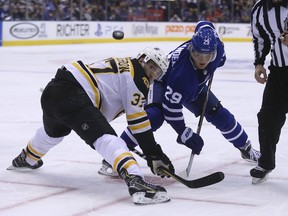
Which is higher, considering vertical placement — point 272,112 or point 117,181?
point 272,112

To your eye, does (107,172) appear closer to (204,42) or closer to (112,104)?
(112,104)

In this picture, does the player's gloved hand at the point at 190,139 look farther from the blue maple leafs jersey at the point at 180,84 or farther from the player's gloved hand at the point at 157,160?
the player's gloved hand at the point at 157,160

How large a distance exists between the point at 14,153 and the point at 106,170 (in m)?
0.93

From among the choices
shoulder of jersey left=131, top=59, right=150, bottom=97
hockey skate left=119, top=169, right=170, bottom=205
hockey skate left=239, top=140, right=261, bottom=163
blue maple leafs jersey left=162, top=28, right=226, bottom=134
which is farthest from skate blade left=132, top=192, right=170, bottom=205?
hockey skate left=239, top=140, right=261, bottom=163

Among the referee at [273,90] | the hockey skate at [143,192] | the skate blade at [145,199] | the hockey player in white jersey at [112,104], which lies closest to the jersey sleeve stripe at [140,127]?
the hockey player in white jersey at [112,104]

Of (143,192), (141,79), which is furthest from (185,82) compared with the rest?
(143,192)

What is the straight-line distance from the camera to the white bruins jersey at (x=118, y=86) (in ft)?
11.6

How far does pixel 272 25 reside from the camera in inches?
154

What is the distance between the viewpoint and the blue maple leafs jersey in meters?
3.91

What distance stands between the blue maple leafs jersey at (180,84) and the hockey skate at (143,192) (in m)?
0.62

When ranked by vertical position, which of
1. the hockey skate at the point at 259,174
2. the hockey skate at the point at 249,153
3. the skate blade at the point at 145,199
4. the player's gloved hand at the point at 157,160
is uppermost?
the player's gloved hand at the point at 157,160

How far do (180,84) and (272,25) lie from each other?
23.3 inches

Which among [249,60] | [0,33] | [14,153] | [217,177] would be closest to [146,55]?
[217,177]

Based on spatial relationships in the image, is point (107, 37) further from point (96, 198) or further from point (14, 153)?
point (96, 198)
